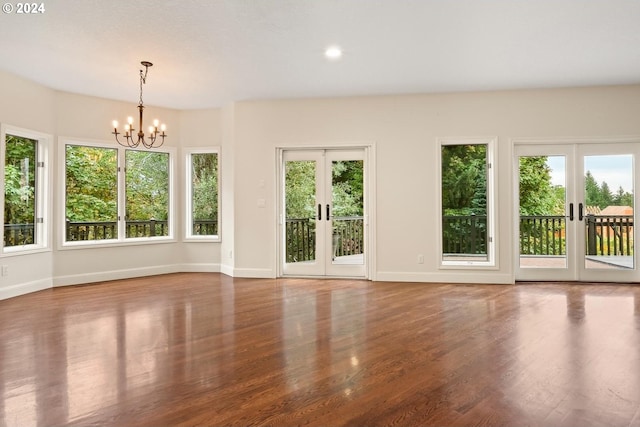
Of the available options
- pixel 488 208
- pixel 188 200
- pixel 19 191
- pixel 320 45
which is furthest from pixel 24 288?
pixel 488 208

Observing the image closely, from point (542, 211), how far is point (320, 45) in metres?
4.15

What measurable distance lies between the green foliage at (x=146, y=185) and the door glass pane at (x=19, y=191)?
4.29 feet

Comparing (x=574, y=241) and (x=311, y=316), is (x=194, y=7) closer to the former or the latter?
(x=311, y=316)

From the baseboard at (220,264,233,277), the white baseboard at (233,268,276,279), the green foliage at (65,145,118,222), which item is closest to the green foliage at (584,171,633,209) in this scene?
the white baseboard at (233,268,276,279)

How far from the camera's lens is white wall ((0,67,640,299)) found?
5.73 m

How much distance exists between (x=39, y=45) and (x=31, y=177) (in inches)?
86.2

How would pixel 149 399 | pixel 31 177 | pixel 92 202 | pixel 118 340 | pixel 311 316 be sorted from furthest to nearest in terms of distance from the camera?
pixel 92 202
pixel 31 177
pixel 311 316
pixel 118 340
pixel 149 399

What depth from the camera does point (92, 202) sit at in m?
6.24

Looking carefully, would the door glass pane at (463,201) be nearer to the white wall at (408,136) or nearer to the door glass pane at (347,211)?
the white wall at (408,136)

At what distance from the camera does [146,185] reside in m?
6.80

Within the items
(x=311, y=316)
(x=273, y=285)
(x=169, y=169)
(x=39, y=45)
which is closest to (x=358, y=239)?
(x=273, y=285)

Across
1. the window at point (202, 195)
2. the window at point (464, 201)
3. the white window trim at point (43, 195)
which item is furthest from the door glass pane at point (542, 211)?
the white window trim at point (43, 195)

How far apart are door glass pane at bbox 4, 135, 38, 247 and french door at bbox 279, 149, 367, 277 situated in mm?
3555

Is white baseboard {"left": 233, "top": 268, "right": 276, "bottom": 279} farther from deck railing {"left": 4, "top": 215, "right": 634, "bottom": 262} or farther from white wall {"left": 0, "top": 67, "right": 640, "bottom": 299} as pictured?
deck railing {"left": 4, "top": 215, "right": 634, "bottom": 262}
